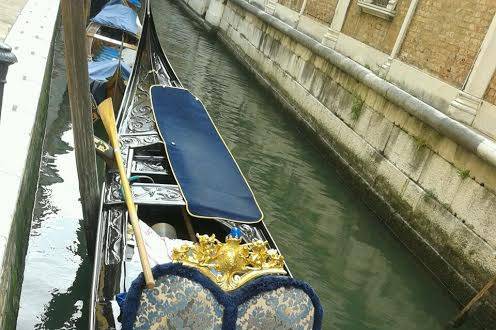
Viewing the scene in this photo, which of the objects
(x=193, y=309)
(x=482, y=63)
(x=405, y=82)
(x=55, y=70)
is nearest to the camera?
(x=193, y=309)

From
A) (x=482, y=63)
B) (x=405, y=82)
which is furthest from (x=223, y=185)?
(x=405, y=82)

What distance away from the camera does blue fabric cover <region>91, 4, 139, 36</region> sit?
833cm

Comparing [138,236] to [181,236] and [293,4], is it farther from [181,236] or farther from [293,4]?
[293,4]

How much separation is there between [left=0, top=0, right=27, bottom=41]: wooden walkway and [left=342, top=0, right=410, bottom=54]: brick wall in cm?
437

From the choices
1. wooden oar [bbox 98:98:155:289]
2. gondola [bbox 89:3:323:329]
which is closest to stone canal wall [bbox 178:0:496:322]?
gondola [bbox 89:3:323:329]

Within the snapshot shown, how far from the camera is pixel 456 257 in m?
4.74

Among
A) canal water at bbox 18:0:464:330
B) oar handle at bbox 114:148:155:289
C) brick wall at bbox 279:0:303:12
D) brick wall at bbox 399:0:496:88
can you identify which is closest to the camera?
oar handle at bbox 114:148:155:289

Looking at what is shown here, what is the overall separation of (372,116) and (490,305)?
3.06 meters

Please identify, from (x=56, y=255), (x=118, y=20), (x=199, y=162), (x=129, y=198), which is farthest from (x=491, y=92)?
(x=118, y=20)

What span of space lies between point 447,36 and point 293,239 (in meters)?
2.79

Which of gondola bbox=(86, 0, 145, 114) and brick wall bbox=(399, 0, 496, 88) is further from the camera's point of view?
gondola bbox=(86, 0, 145, 114)

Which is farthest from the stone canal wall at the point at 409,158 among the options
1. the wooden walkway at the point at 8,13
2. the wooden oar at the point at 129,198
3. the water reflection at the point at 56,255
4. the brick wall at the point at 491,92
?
the wooden walkway at the point at 8,13

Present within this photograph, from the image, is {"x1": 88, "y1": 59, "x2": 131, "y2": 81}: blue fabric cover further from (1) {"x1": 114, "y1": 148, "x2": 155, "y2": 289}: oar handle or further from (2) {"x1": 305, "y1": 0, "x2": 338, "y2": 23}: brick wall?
(2) {"x1": 305, "y1": 0, "x2": 338, "y2": 23}: brick wall

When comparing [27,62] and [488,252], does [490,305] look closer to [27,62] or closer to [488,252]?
[488,252]
